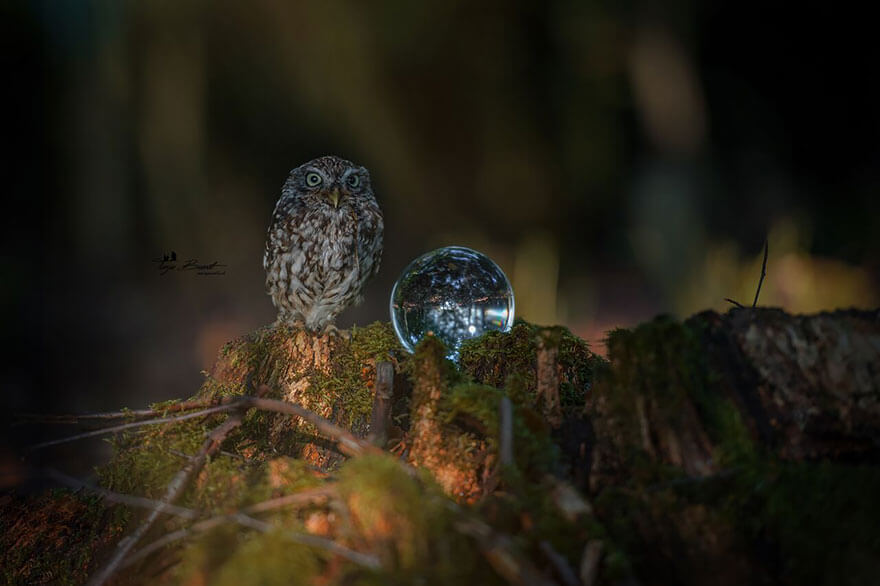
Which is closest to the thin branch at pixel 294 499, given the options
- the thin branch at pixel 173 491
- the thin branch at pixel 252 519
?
the thin branch at pixel 252 519

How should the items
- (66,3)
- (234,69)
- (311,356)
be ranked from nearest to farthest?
(311,356) → (66,3) → (234,69)

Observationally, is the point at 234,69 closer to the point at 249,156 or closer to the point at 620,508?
the point at 249,156

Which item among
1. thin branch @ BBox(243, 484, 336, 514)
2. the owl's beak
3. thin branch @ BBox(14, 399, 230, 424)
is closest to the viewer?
thin branch @ BBox(243, 484, 336, 514)

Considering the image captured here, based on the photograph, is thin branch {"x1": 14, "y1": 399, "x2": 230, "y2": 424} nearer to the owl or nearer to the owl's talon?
the owl's talon

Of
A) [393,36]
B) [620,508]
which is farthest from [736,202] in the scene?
[620,508]

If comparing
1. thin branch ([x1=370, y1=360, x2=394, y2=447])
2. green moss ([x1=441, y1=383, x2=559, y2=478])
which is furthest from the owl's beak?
green moss ([x1=441, y1=383, x2=559, y2=478])

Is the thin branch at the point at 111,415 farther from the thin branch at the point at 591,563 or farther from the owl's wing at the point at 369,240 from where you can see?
the owl's wing at the point at 369,240

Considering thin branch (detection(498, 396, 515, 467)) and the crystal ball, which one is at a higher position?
the crystal ball
